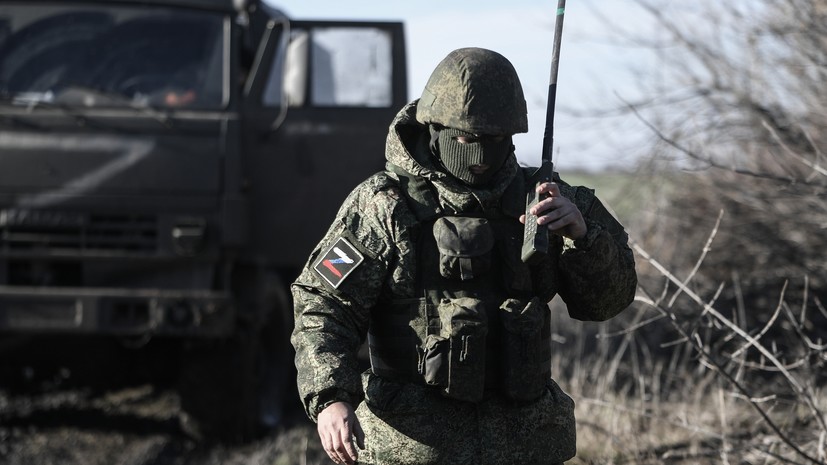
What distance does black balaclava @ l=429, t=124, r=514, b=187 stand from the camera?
2.96 metres

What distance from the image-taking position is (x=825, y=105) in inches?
252

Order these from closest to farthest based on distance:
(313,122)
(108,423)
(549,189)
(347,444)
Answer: (347,444), (549,189), (313,122), (108,423)

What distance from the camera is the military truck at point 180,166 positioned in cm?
598

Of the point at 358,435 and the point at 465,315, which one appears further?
the point at 465,315

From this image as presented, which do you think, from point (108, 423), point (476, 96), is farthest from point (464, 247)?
point (108, 423)

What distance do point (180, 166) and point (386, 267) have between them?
3292 millimetres

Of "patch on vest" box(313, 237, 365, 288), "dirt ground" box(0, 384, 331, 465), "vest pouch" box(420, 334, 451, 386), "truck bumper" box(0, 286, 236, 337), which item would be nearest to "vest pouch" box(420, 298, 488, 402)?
"vest pouch" box(420, 334, 451, 386)

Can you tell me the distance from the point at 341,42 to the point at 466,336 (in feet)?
13.3

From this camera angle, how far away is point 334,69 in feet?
22.1

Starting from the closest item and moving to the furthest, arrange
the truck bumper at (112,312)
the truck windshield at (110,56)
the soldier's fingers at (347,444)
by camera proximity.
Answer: the soldier's fingers at (347,444)
the truck bumper at (112,312)
the truck windshield at (110,56)

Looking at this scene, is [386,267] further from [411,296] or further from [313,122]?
[313,122]

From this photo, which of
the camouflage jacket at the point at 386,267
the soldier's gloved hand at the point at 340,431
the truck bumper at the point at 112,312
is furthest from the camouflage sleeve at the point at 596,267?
the truck bumper at the point at 112,312

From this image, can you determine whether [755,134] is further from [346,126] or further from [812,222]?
[346,126]

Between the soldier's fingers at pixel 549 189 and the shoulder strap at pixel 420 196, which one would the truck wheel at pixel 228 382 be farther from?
the soldier's fingers at pixel 549 189
